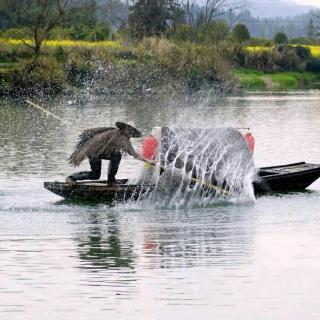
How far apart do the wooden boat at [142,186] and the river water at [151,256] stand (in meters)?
0.29

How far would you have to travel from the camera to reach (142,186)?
2075 cm

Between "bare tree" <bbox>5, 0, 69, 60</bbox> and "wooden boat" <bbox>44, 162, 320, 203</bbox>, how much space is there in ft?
123

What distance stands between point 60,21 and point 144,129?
83.3 feet

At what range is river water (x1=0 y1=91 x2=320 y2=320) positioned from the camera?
12.8m

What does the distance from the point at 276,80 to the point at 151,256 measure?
63761mm

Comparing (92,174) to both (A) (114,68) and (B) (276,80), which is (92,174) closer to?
(A) (114,68)

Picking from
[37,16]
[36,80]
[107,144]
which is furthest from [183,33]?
[107,144]

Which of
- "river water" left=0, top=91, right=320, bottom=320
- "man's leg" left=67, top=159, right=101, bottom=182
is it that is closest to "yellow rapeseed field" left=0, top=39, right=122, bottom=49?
"river water" left=0, top=91, right=320, bottom=320

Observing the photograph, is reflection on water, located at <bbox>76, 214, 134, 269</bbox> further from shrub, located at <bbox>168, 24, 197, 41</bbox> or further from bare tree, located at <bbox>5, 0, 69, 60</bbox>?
shrub, located at <bbox>168, 24, 197, 41</bbox>

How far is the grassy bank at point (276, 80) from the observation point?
2923 inches

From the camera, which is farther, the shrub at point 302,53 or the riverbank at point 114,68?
the shrub at point 302,53

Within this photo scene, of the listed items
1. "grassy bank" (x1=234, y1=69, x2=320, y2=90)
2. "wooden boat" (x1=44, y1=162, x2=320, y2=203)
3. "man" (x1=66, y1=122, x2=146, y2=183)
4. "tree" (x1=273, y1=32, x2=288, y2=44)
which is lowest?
"grassy bank" (x1=234, y1=69, x2=320, y2=90)

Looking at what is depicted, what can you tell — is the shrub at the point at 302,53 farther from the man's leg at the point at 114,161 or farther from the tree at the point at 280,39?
the man's leg at the point at 114,161

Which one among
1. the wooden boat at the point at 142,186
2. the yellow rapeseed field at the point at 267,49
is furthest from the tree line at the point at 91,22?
the wooden boat at the point at 142,186
